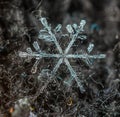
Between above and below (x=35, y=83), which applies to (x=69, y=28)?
above

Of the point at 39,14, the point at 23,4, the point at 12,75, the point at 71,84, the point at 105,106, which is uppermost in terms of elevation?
the point at 23,4

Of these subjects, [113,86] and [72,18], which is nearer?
[113,86]

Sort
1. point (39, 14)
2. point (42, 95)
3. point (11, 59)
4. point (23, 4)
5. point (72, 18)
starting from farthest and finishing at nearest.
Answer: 1. point (72, 18)
2. point (23, 4)
3. point (39, 14)
4. point (11, 59)
5. point (42, 95)

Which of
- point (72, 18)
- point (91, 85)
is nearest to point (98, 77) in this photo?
point (91, 85)

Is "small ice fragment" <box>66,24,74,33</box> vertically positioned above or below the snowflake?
above

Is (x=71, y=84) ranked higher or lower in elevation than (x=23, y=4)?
lower

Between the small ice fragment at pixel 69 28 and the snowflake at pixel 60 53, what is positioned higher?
the small ice fragment at pixel 69 28

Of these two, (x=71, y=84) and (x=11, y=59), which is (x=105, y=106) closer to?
(x=71, y=84)

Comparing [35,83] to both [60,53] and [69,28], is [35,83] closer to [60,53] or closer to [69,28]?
[60,53]

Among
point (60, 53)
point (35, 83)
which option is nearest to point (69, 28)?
point (60, 53)

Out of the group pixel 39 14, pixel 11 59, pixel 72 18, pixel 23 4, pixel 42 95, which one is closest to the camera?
pixel 42 95
